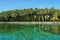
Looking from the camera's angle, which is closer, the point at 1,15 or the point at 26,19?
the point at 26,19

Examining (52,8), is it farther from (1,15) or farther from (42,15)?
(1,15)

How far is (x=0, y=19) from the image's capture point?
8062 cm

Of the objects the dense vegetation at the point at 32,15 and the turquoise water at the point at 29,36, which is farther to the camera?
the dense vegetation at the point at 32,15

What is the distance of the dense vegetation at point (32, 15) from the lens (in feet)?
242

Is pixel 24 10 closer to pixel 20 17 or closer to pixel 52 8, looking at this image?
pixel 20 17

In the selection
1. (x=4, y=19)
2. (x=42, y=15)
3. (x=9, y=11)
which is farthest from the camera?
(x=9, y=11)

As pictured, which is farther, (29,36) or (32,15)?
(32,15)

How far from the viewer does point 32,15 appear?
7738cm

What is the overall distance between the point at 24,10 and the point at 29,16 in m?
6.56

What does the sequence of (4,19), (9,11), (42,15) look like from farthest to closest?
(9,11), (4,19), (42,15)

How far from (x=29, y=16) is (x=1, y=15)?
47.9 feet

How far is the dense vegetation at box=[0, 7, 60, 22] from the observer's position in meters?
73.9

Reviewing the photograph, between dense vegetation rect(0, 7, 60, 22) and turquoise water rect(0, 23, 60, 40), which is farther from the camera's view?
dense vegetation rect(0, 7, 60, 22)

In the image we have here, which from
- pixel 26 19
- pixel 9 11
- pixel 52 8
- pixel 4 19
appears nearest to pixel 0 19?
pixel 4 19
